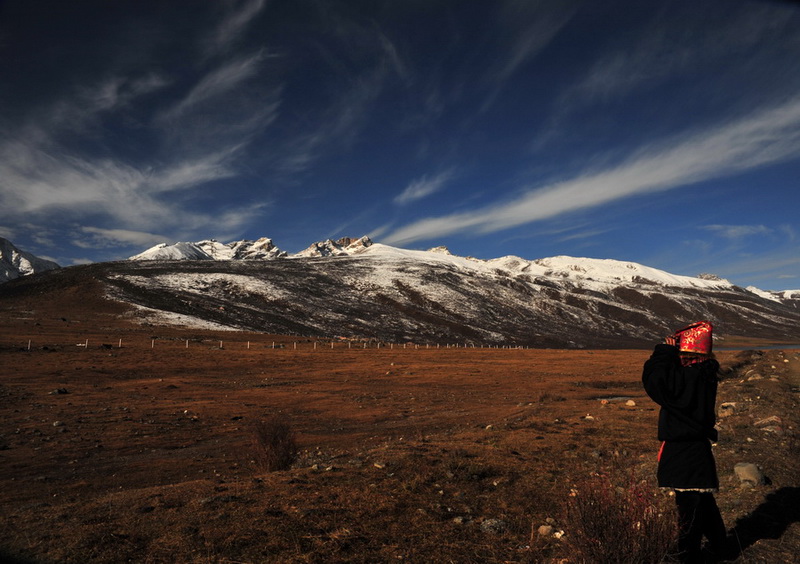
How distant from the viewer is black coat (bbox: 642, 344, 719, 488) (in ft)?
14.8

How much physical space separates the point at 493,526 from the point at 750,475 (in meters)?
4.45

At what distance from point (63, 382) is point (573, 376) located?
36.9 meters

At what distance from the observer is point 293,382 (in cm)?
3095

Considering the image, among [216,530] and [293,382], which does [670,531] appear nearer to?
[216,530]

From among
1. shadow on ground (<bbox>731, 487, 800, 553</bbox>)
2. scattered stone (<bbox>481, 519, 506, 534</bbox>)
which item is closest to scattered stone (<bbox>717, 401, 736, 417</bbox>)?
shadow on ground (<bbox>731, 487, 800, 553</bbox>)

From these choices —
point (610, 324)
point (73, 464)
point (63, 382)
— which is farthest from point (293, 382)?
point (610, 324)

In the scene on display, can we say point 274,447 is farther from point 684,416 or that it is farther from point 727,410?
point 727,410

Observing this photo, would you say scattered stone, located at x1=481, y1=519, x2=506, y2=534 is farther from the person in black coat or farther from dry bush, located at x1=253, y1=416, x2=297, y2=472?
dry bush, located at x1=253, y1=416, x2=297, y2=472

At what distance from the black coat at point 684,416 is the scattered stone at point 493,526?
2.19 metres

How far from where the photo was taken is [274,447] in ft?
33.2

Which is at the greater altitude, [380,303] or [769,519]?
[380,303]

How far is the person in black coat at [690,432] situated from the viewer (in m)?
4.48

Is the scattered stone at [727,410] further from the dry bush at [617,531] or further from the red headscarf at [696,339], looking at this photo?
the dry bush at [617,531]

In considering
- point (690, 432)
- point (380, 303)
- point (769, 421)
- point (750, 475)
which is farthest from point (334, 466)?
point (380, 303)
